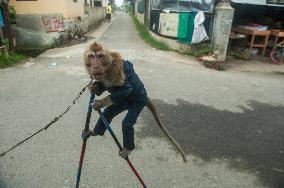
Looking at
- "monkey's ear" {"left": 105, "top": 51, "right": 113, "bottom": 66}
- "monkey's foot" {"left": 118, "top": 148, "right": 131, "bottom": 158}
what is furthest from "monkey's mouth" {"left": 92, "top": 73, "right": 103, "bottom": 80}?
"monkey's foot" {"left": 118, "top": 148, "right": 131, "bottom": 158}

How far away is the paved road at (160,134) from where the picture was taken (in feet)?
13.1

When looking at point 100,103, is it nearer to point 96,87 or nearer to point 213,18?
point 96,87

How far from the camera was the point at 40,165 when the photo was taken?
412 cm

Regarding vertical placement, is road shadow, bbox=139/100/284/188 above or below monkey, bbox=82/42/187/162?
below

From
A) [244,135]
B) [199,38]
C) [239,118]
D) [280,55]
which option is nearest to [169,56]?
[199,38]

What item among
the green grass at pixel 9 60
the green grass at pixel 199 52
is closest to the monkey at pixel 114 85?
the green grass at pixel 9 60

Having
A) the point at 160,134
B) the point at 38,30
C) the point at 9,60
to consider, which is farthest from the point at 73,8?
the point at 160,134

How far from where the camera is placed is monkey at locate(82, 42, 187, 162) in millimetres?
2770

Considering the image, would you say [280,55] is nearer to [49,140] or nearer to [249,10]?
[249,10]

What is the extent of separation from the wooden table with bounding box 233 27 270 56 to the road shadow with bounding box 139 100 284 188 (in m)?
5.59

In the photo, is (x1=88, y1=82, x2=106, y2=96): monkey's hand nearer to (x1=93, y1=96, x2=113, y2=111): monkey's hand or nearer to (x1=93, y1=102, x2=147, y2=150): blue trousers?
(x1=93, y1=96, x2=113, y2=111): monkey's hand

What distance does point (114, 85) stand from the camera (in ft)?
9.71

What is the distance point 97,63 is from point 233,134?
3536mm

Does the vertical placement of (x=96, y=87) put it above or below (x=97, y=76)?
below
